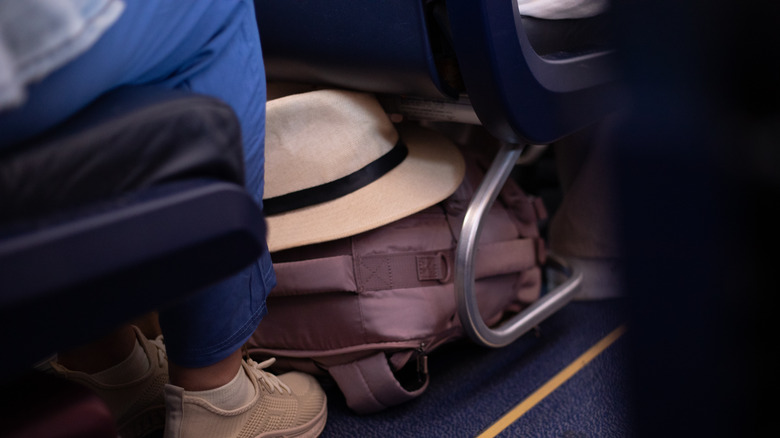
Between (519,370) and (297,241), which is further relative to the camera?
(519,370)

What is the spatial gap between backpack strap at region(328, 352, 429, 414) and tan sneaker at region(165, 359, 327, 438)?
0.05 m

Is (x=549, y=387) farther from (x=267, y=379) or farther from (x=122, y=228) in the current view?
(x=122, y=228)

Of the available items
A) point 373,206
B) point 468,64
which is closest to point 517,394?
point 373,206

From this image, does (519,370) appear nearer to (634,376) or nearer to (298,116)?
(298,116)

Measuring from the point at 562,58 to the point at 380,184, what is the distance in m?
0.33

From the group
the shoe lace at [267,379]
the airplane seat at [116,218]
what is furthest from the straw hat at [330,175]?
the airplane seat at [116,218]

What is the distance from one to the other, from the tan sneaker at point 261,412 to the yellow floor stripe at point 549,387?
9.8 inches

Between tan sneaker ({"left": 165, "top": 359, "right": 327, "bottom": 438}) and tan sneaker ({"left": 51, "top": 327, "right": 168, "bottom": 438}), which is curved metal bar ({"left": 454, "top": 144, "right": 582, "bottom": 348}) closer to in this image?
tan sneaker ({"left": 165, "top": 359, "right": 327, "bottom": 438})

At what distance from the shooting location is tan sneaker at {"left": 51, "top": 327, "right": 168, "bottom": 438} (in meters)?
0.81

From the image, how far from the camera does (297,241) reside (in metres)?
0.89

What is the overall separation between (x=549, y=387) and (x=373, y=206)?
0.40m

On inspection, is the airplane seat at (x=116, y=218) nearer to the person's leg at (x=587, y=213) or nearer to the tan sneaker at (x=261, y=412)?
the tan sneaker at (x=261, y=412)

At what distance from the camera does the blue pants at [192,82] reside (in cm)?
35

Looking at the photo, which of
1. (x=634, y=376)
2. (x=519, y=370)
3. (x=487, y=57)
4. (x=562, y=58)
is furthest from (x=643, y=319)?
(x=519, y=370)
